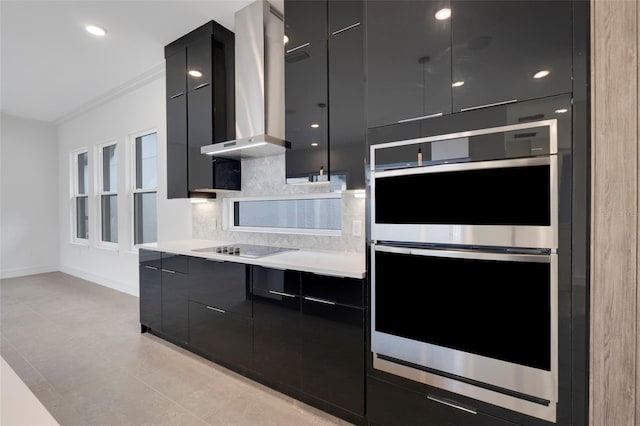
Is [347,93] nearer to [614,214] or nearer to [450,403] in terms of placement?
[614,214]

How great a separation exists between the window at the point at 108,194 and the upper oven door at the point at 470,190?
17.1 ft

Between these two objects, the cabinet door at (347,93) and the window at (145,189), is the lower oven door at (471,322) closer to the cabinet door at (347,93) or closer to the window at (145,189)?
the cabinet door at (347,93)

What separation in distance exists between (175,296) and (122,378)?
2.38 feet

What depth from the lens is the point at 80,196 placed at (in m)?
5.92

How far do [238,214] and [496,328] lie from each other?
105 inches

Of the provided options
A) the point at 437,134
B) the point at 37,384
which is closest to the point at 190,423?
the point at 37,384

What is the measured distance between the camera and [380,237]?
168 centimetres

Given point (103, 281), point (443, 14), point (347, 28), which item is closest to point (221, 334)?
point (347, 28)

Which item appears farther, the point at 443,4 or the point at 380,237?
the point at 380,237

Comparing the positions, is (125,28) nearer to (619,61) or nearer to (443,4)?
(443,4)

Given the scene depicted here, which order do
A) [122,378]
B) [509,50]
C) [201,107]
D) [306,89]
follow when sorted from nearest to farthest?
[509,50] < [306,89] < [122,378] < [201,107]

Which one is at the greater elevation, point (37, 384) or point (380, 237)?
point (380, 237)

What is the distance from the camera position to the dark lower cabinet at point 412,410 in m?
1.42

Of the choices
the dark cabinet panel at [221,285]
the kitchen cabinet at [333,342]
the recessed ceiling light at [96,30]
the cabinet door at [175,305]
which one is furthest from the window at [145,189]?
the kitchen cabinet at [333,342]
